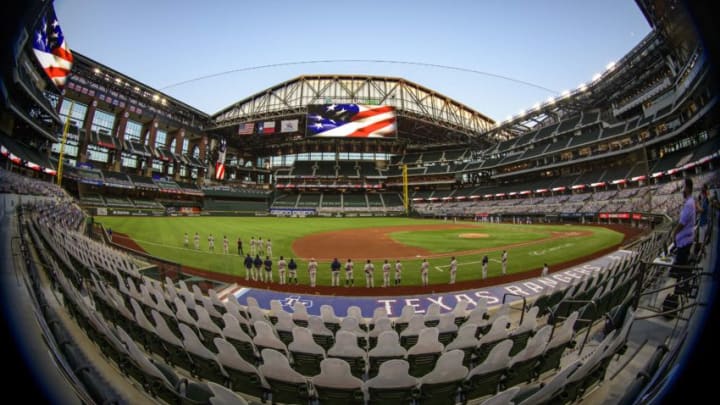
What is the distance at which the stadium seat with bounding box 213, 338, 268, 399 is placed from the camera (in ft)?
10.8

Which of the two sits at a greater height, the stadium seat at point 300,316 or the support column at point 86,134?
the support column at point 86,134

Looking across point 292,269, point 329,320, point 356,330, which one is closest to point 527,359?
point 356,330

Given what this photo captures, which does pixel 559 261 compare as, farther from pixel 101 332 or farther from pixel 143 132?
pixel 143 132

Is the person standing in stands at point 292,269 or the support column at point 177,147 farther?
the support column at point 177,147

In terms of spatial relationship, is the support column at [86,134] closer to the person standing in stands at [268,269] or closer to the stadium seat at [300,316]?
the person standing in stands at [268,269]

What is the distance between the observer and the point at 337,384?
3.08 m

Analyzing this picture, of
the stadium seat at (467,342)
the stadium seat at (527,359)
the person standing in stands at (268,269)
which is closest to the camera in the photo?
the stadium seat at (527,359)

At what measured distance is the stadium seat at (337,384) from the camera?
118 inches

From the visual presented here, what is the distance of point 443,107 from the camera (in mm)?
70938

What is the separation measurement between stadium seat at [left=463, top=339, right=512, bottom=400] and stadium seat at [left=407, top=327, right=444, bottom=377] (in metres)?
0.62

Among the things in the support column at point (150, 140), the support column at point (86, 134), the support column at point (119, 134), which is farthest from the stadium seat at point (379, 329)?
the support column at point (150, 140)

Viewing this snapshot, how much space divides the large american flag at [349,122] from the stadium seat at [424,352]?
56619mm

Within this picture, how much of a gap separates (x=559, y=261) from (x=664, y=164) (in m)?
28.2

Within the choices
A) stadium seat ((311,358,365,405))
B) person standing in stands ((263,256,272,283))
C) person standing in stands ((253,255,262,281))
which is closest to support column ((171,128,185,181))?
person standing in stands ((253,255,262,281))
